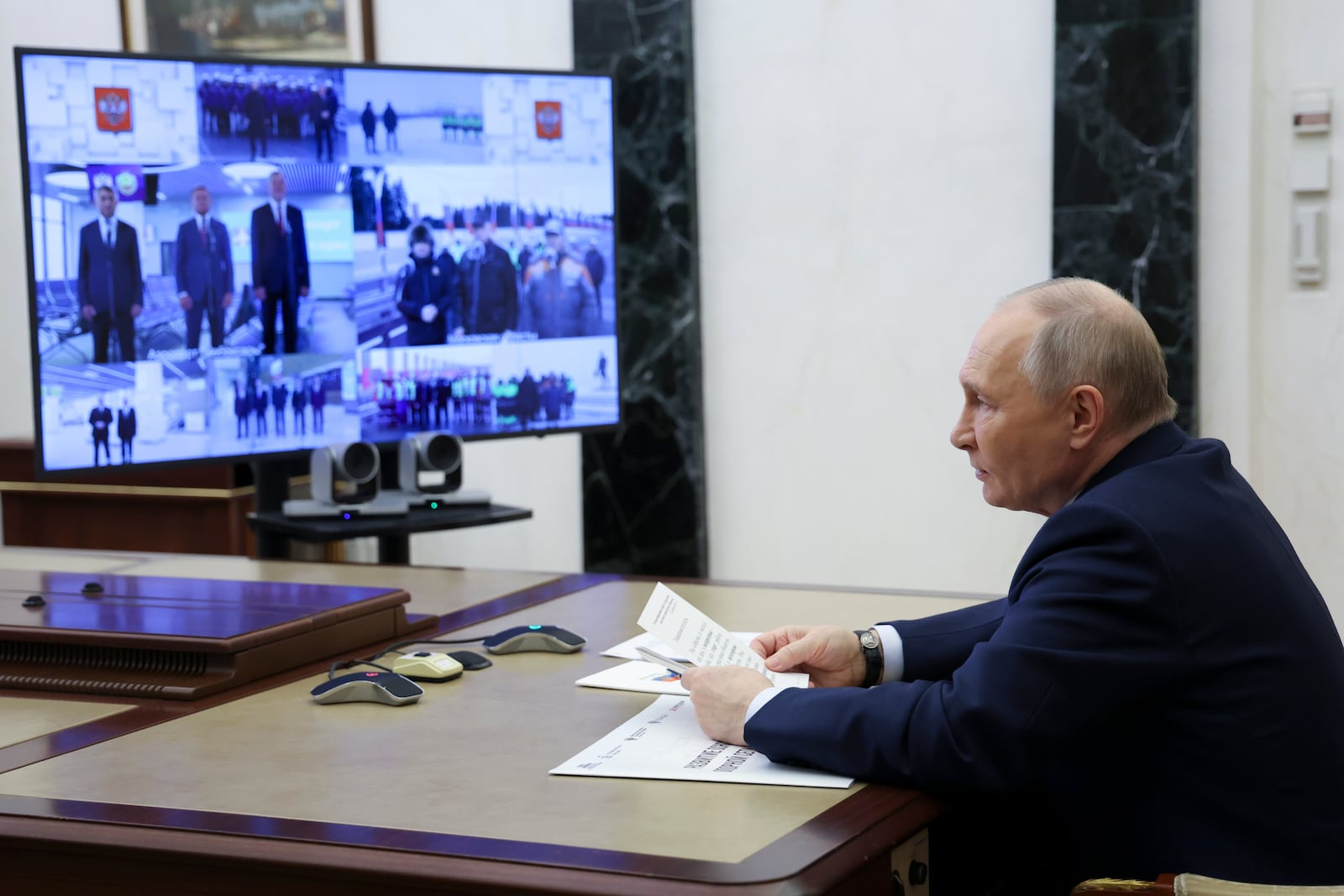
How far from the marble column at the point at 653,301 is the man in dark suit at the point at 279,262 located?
141 cm

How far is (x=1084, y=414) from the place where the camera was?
5.33 feet

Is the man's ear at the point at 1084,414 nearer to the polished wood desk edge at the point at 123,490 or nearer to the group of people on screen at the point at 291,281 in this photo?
the group of people on screen at the point at 291,281

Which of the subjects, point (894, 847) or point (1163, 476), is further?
point (1163, 476)

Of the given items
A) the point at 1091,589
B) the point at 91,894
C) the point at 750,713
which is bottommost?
the point at 91,894

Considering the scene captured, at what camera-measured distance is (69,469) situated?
2.83 metres


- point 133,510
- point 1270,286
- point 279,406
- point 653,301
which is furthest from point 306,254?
point 1270,286

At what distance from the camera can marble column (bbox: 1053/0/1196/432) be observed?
388 centimetres

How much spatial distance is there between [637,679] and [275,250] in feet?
5.13

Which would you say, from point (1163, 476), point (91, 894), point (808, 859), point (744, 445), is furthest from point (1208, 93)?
point (91, 894)

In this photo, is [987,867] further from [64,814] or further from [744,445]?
[744,445]

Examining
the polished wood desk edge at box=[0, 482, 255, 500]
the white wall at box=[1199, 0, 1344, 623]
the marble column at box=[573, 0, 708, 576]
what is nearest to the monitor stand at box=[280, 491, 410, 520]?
the polished wood desk edge at box=[0, 482, 255, 500]

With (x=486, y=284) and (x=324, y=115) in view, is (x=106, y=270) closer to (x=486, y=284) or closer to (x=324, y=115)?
(x=324, y=115)

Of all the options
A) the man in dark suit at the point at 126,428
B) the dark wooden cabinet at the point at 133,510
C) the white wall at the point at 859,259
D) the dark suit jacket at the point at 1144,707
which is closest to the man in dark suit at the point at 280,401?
the man in dark suit at the point at 126,428

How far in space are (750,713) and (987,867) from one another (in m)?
0.38
